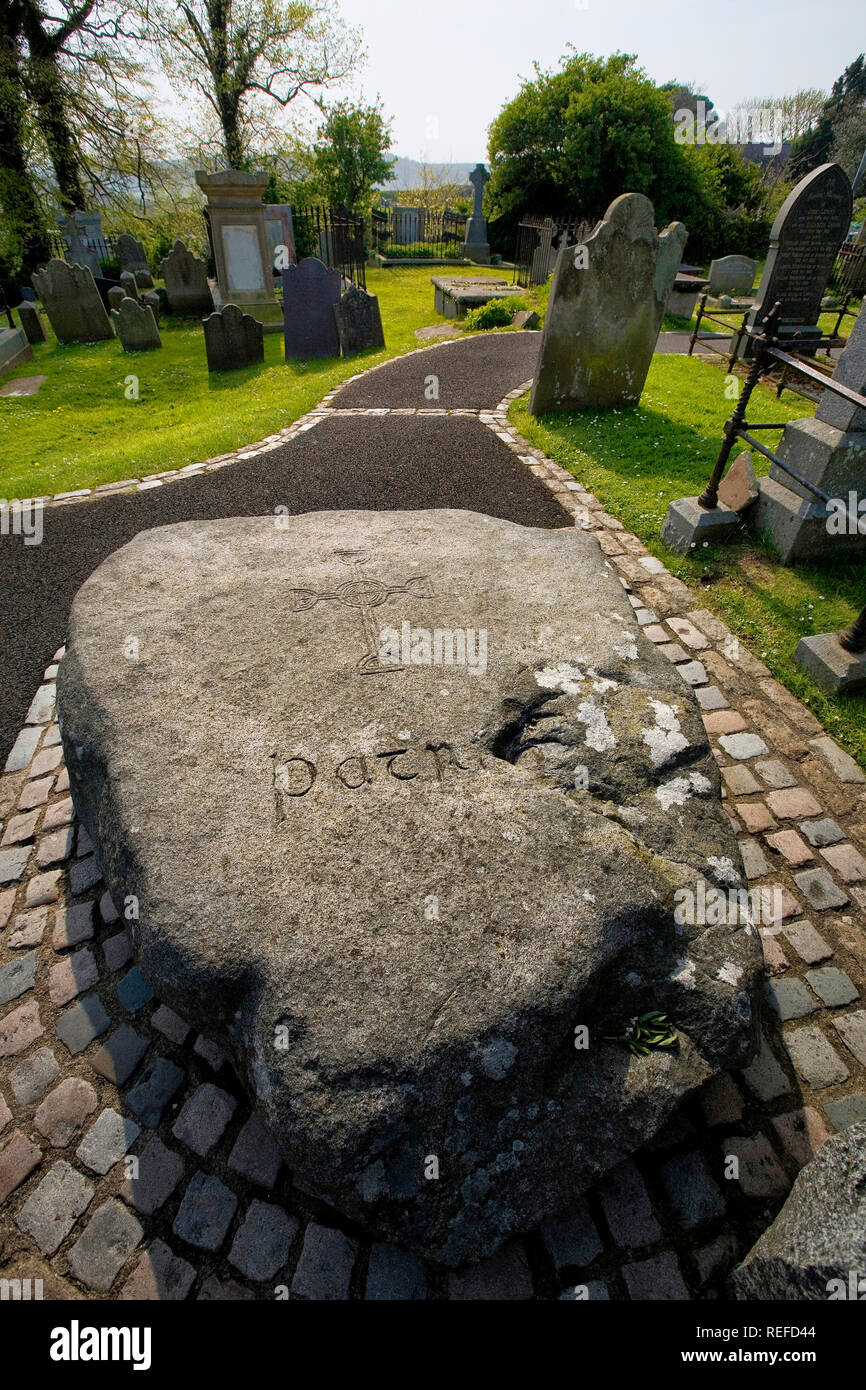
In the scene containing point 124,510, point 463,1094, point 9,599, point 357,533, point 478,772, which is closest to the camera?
point 463,1094

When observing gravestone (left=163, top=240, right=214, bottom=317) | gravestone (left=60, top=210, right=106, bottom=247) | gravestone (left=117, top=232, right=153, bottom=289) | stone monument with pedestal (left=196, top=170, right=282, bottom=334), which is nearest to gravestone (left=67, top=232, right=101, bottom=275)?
gravestone (left=60, top=210, right=106, bottom=247)

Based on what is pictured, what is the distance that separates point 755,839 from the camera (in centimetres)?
372

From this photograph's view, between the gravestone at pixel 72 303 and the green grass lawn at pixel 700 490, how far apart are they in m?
10.9

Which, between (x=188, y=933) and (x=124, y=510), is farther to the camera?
(x=124, y=510)

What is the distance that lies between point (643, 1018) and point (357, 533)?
11.2 feet

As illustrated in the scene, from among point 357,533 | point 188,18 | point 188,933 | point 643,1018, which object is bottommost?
point 643,1018

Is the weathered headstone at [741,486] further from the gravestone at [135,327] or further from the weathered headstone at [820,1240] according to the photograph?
the gravestone at [135,327]

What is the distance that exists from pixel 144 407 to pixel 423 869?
11838 millimetres

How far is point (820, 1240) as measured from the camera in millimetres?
1864

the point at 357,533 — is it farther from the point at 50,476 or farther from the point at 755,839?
the point at 50,476

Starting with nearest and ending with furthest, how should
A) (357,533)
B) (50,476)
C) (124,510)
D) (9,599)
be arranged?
1. (357,533)
2. (9,599)
3. (124,510)
4. (50,476)

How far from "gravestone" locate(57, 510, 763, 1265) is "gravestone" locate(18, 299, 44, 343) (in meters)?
14.9
